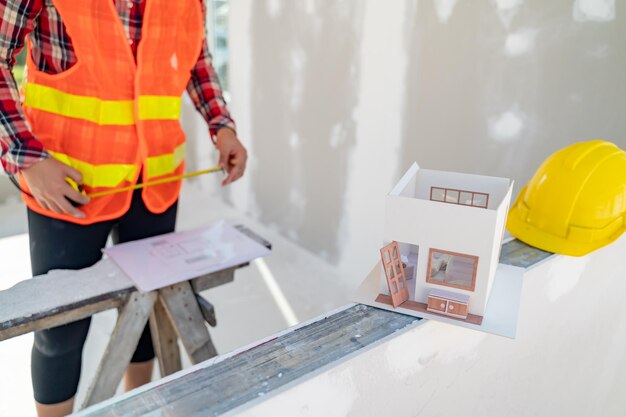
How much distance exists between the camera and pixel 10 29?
1.01m

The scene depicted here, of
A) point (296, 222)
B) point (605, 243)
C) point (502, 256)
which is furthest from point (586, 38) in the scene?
point (296, 222)

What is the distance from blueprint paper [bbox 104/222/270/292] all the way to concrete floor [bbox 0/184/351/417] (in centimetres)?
84

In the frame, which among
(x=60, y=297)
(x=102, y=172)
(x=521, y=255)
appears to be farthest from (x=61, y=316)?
(x=521, y=255)

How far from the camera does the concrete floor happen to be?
1928 mm

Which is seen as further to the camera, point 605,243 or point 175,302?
point 175,302

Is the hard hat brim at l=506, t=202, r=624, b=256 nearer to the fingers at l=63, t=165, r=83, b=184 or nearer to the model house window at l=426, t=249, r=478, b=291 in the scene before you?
the model house window at l=426, t=249, r=478, b=291

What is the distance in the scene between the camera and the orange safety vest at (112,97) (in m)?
1.11

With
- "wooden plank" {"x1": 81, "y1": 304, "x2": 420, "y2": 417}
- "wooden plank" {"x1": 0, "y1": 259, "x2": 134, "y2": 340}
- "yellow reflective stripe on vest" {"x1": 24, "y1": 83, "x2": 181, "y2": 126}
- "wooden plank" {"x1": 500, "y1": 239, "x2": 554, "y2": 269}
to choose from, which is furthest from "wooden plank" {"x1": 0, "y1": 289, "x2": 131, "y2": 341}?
"wooden plank" {"x1": 500, "y1": 239, "x2": 554, "y2": 269}

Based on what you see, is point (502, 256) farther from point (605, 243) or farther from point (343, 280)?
point (343, 280)

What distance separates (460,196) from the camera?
92 cm

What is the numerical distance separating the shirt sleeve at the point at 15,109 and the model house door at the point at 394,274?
76 centimetres

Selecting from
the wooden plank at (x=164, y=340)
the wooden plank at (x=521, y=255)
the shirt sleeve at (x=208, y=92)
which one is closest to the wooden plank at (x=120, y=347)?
the wooden plank at (x=164, y=340)

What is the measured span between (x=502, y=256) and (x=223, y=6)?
3312mm

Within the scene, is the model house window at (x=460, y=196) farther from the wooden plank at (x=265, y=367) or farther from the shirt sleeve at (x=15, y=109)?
the shirt sleeve at (x=15, y=109)
